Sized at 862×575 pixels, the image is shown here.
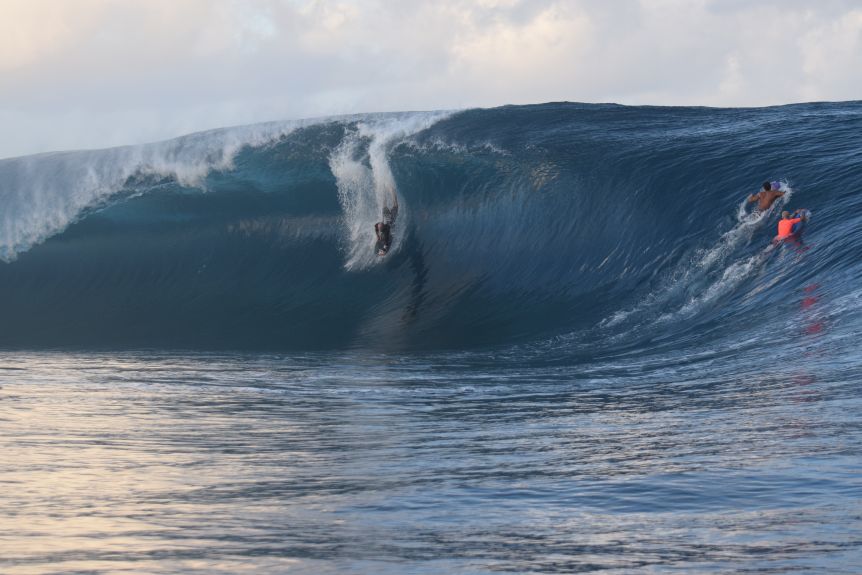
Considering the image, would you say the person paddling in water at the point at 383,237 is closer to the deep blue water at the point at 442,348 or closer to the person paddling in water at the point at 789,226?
the deep blue water at the point at 442,348

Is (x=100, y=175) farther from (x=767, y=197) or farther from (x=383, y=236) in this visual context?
(x=767, y=197)

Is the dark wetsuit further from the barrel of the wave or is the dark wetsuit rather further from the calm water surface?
the calm water surface

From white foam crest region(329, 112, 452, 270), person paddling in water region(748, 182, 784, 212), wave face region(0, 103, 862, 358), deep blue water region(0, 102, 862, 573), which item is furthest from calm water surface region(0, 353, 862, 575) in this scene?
white foam crest region(329, 112, 452, 270)

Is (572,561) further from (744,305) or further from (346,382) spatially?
(744,305)

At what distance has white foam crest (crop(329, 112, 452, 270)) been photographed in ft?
64.1

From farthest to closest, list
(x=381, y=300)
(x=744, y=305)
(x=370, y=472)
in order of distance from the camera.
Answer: (x=381, y=300) → (x=744, y=305) → (x=370, y=472)

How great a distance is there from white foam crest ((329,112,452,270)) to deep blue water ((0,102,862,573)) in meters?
0.06

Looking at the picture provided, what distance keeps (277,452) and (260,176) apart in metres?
15.6

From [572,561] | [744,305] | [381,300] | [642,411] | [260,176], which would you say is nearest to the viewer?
[572,561]

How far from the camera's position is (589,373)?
10891 millimetres

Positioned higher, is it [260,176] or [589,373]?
[260,176]

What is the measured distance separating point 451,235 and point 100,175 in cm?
872

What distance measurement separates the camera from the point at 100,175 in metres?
23.4

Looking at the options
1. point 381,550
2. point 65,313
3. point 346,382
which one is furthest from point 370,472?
point 65,313
